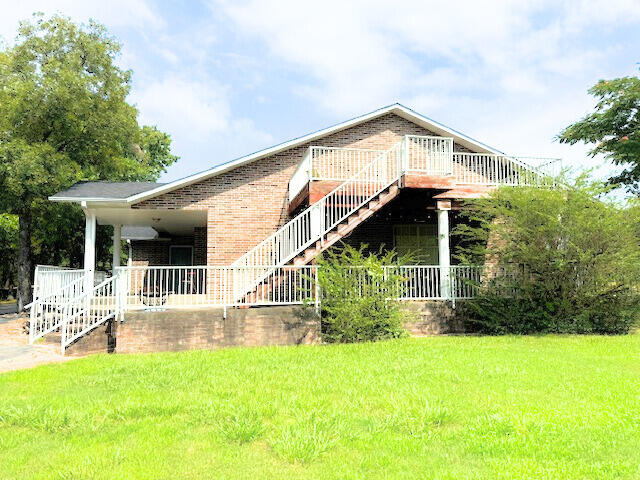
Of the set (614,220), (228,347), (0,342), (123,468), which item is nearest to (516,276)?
(614,220)

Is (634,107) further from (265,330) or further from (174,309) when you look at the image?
(174,309)

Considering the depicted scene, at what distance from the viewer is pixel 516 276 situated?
42.2ft

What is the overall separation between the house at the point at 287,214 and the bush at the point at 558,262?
892mm

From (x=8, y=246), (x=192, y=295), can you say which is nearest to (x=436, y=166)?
(x=192, y=295)

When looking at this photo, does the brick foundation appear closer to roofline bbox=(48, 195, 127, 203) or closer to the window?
the window

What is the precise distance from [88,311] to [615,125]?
21.9m

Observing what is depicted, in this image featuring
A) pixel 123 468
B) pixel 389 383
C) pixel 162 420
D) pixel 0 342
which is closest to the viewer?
pixel 123 468

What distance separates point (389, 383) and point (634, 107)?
2021 cm

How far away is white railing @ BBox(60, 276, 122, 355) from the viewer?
1005 cm

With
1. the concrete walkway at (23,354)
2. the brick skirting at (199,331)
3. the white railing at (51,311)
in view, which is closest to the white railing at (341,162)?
the brick skirting at (199,331)

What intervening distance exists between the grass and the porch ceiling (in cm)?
625

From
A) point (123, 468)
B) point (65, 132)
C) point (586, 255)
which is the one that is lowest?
point (123, 468)

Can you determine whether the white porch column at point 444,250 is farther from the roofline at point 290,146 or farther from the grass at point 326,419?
the grass at point 326,419

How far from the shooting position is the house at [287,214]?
11070 millimetres
